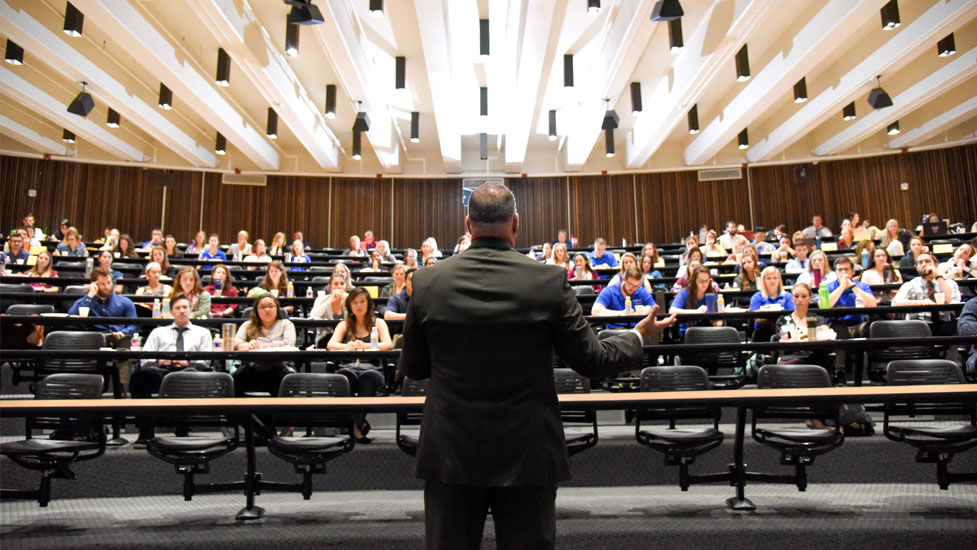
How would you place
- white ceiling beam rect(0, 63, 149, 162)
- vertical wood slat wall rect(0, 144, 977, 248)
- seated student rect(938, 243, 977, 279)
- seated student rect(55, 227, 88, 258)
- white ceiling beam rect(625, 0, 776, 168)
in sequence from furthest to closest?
1. vertical wood slat wall rect(0, 144, 977, 248)
2. seated student rect(55, 227, 88, 258)
3. white ceiling beam rect(0, 63, 149, 162)
4. white ceiling beam rect(625, 0, 776, 168)
5. seated student rect(938, 243, 977, 279)

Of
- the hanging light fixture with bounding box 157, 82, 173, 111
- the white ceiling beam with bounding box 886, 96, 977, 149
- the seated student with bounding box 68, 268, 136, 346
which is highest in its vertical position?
the white ceiling beam with bounding box 886, 96, 977, 149

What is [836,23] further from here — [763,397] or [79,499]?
[79,499]

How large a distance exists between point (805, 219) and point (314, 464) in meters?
12.9

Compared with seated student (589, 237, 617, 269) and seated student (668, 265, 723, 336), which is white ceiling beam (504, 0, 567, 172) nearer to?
seated student (589, 237, 617, 269)

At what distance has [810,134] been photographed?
12.9 metres

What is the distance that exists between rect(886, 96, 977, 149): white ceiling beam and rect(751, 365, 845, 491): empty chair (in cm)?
941

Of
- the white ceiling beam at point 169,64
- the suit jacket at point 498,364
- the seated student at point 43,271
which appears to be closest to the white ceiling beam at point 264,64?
the white ceiling beam at point 169,64

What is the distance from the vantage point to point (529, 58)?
322 inches

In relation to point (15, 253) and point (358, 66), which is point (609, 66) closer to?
point (358, 66)

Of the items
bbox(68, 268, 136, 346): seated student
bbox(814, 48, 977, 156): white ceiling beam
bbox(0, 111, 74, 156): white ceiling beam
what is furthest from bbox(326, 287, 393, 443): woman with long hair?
bbox(0, 111, 74, 156): white ceiling beam

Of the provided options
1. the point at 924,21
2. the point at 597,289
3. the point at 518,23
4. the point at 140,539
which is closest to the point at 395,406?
the point at 140,539

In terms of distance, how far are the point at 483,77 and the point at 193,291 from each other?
620cm

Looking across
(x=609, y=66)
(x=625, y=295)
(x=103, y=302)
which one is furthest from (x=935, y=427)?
(x=609, y=66)

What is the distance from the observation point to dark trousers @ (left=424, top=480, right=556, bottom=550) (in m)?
1.33
